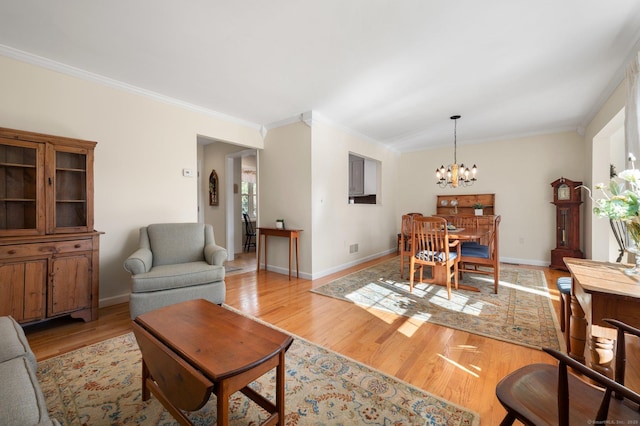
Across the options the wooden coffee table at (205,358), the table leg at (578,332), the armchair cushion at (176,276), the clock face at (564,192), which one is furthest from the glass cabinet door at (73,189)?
the clock face at (564,192)

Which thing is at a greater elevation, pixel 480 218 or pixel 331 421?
pixel 480 218

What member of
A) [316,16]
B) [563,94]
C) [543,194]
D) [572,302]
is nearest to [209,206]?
→ [316,16]

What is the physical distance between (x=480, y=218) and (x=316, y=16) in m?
4.51

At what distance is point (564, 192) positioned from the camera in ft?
14.8

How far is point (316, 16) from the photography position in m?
1.96

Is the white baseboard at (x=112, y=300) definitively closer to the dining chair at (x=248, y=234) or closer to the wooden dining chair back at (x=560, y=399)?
the wooden dining chair back at (x=560, y=399)

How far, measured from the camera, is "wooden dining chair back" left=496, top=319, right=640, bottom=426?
30.4 inches

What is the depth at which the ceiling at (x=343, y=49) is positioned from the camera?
1903 millimetres

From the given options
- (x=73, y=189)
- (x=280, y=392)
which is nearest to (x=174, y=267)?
(x=73, y=189)

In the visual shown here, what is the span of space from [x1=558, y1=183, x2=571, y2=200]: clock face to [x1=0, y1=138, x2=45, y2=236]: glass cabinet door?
6851 mm

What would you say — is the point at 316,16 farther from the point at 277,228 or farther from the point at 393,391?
the point at 277,228

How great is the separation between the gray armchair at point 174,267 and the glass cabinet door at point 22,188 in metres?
0.83

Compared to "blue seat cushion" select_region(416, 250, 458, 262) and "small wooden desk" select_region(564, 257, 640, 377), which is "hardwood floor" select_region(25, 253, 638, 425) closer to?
"small wooden desk" select_region(564, 257, 640, 377)

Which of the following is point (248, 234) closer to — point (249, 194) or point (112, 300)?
point (249, 194)
